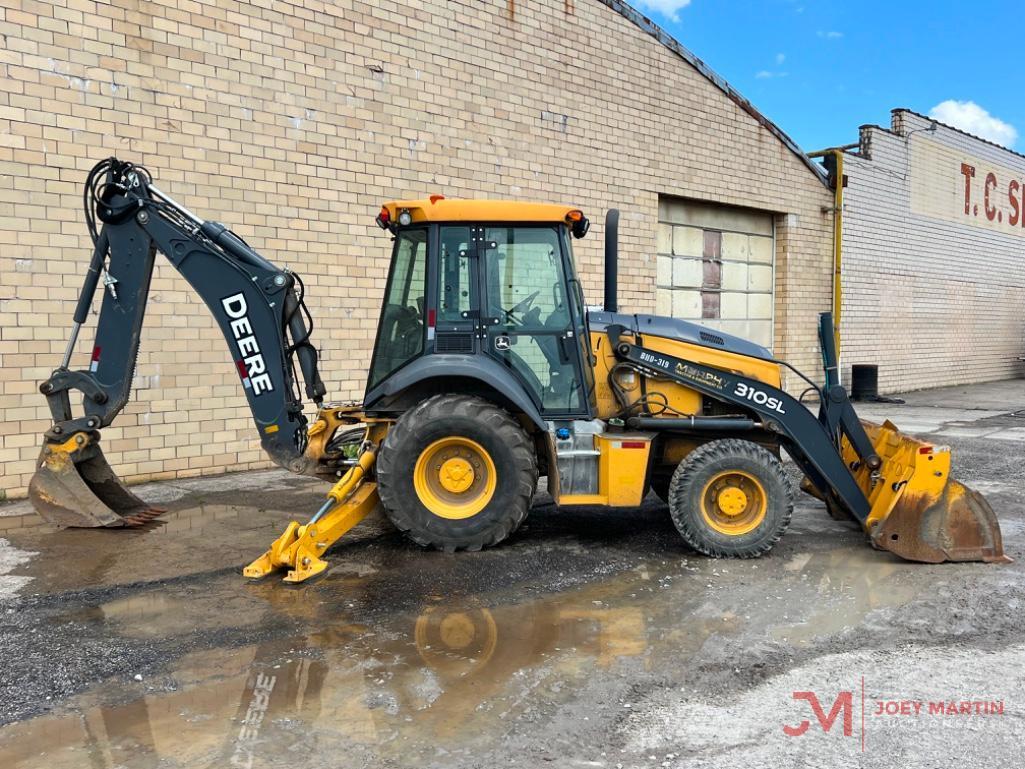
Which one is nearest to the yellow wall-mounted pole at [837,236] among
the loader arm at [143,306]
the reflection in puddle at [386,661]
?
the reflection in puddle at [386,661]

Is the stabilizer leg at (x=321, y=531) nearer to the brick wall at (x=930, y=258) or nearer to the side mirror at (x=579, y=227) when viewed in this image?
the side mirror at (x=579, y=227)

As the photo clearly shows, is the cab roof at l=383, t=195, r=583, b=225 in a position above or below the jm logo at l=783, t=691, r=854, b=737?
above

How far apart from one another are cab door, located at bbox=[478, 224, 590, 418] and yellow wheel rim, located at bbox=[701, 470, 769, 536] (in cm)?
106

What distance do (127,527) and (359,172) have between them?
4.95 meters

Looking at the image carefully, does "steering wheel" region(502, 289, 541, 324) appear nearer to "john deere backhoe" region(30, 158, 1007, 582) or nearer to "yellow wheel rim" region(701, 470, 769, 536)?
"john deere backhoe" region(30, 158, 1007, 582)

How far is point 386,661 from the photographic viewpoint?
4320 mm

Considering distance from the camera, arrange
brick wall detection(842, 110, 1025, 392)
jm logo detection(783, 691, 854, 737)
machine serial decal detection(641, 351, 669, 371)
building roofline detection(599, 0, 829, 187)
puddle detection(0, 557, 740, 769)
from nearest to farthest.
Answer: puddle detection(0, 557, 740, 769), jm logo detection(783, 691, 854, 737), machine serial decal detection(641, 351, 669, 371), building roofline detection(599, 0, 829, 187), brick wall detection(842, 110, 1025, 392)

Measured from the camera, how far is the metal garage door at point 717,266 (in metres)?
14.1

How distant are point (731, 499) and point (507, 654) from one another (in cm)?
238

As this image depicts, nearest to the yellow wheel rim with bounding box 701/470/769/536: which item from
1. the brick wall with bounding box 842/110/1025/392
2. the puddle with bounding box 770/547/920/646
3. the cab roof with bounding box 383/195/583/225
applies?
the puddle with bounding box 770/547/920/646

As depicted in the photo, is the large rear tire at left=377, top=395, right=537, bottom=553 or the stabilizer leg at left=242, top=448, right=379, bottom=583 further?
the large rear tire at left=377, top=395, right=537, bottom=553

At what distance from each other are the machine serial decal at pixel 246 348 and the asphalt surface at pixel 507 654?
123 centimetres

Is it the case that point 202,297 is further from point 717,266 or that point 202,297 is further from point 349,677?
point 717,266

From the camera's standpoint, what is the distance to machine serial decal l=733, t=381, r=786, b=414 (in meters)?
6.30
